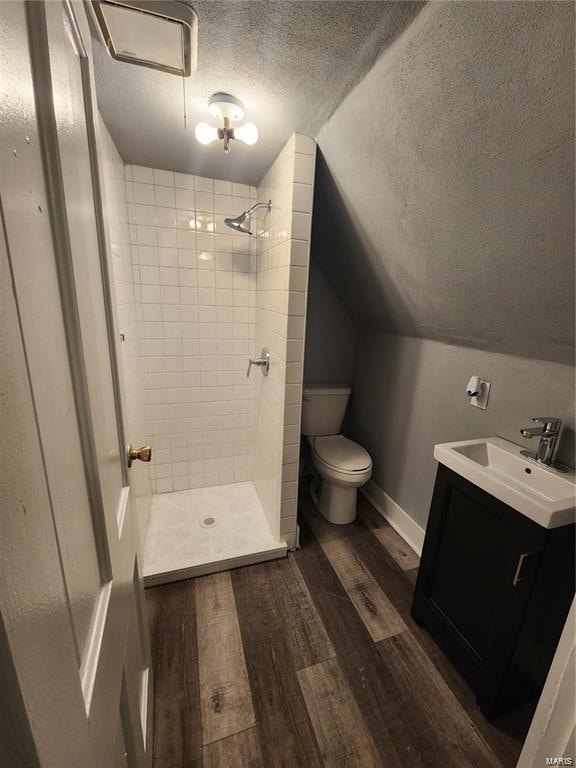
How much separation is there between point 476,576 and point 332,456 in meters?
0.98

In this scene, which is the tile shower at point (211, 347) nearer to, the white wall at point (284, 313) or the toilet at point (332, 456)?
the white wall at point (284, 313)

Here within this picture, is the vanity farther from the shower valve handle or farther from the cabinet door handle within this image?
the shower valve handle

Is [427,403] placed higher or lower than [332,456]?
higher

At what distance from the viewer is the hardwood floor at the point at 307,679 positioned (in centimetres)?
101

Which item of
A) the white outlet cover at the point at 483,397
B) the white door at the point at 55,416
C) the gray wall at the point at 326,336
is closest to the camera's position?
the white door at the point at 55,416

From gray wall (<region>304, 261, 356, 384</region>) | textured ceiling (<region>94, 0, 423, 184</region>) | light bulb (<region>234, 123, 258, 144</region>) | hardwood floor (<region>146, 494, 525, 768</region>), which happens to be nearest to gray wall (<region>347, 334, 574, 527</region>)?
gray wall (<region>304, 261, 356, 384</region>)

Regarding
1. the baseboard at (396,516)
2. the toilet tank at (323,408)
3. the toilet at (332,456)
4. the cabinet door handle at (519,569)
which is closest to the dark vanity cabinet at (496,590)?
the cabinet door handle at (519,569)

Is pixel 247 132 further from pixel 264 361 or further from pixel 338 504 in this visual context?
pixel 338 504

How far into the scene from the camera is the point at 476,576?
1.13 meters

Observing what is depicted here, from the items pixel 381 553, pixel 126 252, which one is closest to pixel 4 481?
pixel 126 252

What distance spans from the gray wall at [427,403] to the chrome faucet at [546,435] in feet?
0.20

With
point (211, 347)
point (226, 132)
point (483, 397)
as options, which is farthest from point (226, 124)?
point (483, 397)

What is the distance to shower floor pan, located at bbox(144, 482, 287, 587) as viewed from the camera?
1627mm

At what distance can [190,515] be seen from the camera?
6.66 feet
